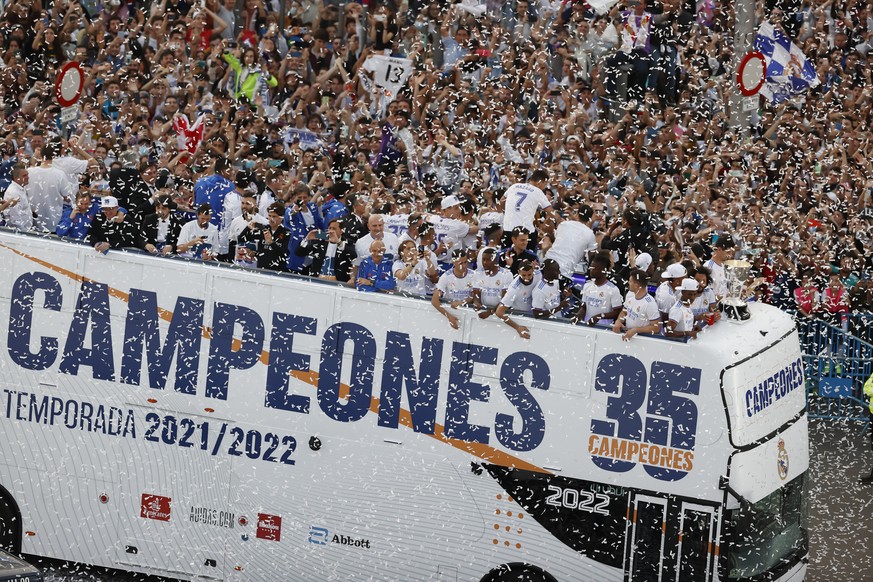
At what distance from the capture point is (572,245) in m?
16.0

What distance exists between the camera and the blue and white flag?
76.1ft

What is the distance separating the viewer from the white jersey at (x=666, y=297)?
13.6 metres

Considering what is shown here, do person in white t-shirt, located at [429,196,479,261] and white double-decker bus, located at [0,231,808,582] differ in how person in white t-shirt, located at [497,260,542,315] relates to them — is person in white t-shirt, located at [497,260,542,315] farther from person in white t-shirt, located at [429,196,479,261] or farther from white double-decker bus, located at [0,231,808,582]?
person in white t-shirt, located at [429,196,479,261]

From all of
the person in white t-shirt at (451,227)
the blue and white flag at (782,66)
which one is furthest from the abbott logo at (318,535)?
the blue and white flag at (782,66)

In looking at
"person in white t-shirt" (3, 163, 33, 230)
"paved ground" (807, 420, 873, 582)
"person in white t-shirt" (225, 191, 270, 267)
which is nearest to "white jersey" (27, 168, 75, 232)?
"person in white t-shirt" (3, 163, 33, 230)

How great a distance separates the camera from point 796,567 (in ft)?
44.4

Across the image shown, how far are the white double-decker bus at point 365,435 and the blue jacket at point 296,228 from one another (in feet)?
6.22

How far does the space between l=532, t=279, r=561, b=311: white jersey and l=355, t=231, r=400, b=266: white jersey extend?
5.13 feet

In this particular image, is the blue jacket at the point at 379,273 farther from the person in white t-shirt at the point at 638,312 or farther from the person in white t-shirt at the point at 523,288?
the person in white t-shirt at the point at 638,312

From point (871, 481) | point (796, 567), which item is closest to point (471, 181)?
point (871, 481)

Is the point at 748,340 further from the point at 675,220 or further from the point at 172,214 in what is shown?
the point at 172,214

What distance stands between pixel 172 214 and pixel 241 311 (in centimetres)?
389

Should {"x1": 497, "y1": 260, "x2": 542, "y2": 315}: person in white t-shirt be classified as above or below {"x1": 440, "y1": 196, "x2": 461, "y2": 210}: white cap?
below

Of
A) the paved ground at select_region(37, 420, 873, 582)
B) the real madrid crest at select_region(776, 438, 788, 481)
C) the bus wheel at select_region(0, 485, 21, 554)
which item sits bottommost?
the paved ground at select_region(37, 420, 873, 582)
